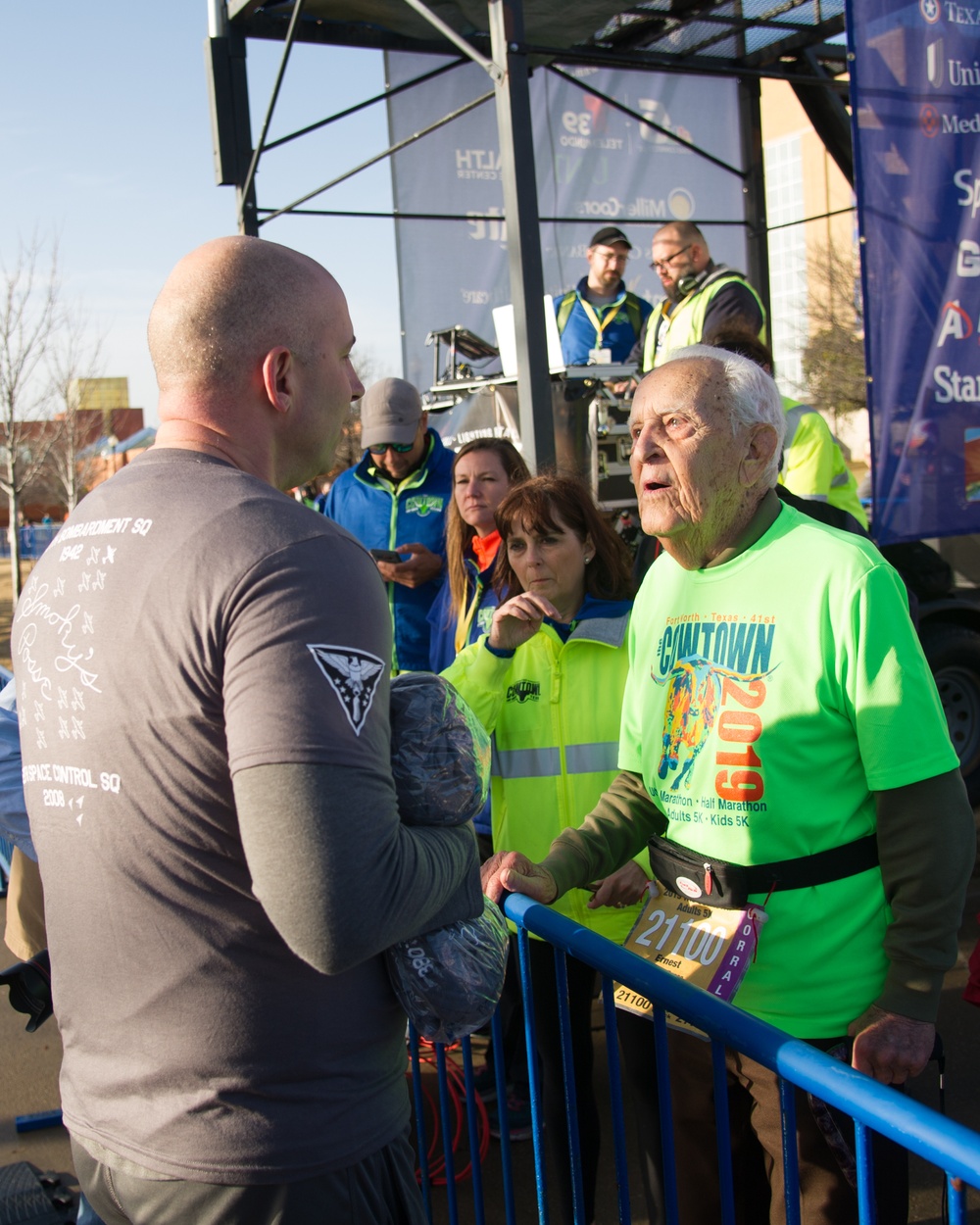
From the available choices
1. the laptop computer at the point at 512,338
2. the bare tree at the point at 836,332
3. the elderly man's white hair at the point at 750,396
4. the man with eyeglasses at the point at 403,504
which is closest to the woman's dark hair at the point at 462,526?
the man with eyeglasses at the point at 403,504

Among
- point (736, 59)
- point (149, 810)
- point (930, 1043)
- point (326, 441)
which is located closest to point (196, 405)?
point (326, 441)

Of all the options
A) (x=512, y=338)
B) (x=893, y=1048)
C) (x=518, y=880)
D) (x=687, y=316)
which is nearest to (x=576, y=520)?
(x=518, y=880)

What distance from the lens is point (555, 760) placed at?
8.73ft

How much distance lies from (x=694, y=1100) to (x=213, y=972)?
1.10 meters

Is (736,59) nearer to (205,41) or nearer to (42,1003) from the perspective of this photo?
(205,41)

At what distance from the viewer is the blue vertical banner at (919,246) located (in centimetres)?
418

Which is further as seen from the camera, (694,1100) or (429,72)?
(429,72)

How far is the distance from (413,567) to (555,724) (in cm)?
188

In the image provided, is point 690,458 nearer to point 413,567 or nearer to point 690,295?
Result: point 413,567

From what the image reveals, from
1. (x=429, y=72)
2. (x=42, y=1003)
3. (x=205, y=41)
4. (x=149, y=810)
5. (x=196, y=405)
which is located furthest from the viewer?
(x=429, y=72)

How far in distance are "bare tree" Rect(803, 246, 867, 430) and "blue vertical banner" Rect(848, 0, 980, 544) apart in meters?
24.1

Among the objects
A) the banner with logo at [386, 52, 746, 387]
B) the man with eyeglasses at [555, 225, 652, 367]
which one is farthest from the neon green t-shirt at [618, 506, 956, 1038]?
the banner with logo at [386, 52, 746, 387]

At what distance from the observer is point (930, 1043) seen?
1.62m
